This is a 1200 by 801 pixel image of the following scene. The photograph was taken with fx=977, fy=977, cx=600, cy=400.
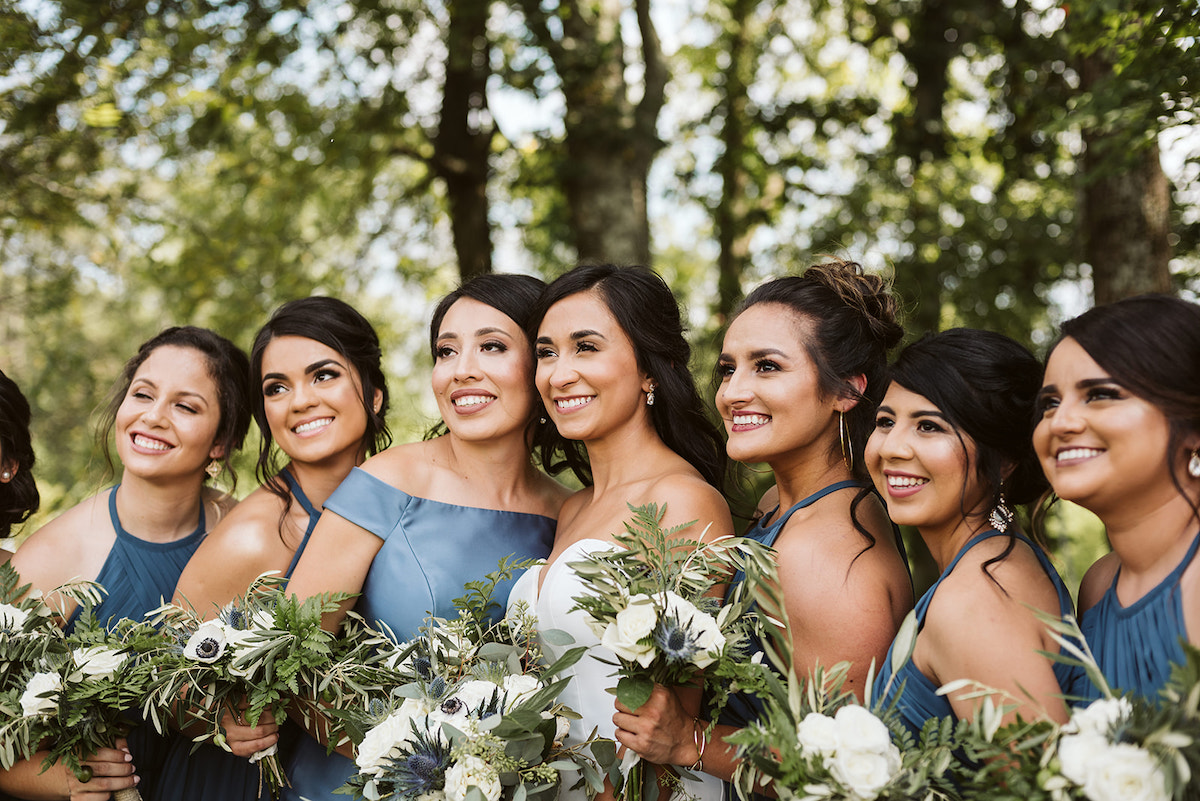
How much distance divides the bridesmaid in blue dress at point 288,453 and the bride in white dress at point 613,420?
1061 millimetres

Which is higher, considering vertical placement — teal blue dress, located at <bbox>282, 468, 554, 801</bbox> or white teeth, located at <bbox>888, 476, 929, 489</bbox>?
white teeth, located at <bbox>888, 476, 929, 489</bbox>

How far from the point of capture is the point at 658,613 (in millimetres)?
2859

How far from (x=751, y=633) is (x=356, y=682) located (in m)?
1.43

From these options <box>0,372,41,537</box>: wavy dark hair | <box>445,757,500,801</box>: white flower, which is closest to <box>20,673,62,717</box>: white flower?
<box>0,372,41,537</box>: wavy dark hair

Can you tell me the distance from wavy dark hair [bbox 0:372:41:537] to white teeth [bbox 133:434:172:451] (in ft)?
2.06

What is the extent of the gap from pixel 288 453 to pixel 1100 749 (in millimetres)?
3462

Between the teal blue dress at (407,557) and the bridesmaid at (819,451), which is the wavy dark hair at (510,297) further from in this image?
the bridesmaid at (819,451)

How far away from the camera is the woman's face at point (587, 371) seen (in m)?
3.81

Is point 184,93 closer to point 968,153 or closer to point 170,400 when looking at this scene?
point 170,400

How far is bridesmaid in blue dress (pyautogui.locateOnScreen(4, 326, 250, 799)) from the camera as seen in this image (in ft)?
14.3

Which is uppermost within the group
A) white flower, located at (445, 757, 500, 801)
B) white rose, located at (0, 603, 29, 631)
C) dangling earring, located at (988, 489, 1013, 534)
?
dangling earring, located at (988, 489, 1013, 534)

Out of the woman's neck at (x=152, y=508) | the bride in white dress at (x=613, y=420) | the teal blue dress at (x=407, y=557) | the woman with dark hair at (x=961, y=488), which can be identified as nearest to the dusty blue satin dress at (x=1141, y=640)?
the woman with dark hair at (x=961, y=488)

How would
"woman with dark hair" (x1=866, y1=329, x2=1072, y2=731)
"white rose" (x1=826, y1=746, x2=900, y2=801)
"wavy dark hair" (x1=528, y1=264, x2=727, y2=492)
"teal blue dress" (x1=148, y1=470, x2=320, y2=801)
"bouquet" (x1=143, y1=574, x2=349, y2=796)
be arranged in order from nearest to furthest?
"white rose" (x1=826, y1=746, x2=900, y2=801)
"woman with dark hair" (x1=866, y1=329, x2=1072, y2=731)
"bouquet" (x1=143, y1=574, x2=349, y2=796)
"wavy dark hair" (x1=528, y1=264, x2=727, y2=492)
"teal blue dress" (x1=148, y1=470, x2=320, y2=801)

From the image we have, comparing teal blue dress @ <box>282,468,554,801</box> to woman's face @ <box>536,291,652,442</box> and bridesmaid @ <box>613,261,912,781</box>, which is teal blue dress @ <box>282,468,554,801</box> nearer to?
woman's face @ <box>536,291,652,442</box>
